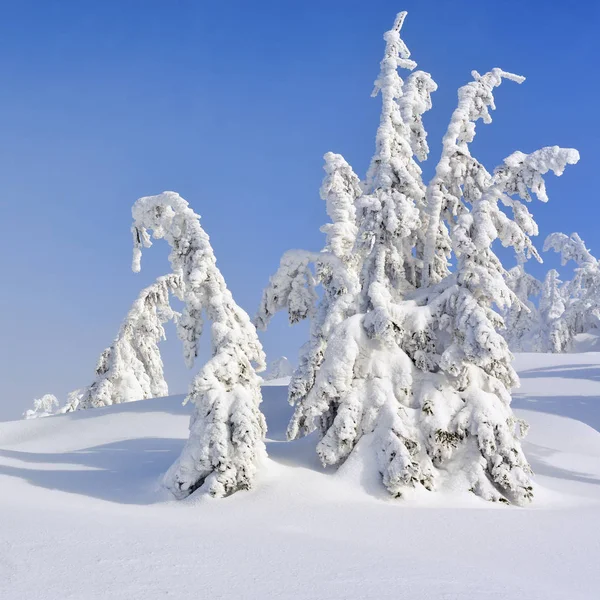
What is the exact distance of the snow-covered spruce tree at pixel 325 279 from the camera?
46.8ft

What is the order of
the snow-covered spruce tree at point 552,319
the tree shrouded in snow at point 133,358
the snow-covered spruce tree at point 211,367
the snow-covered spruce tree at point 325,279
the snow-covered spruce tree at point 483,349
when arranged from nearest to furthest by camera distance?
the snow-covered spruce tree at point 211,367, the snow-covered spruce tree at point 483,349, the snow-covered spruce tree at point 325,279, the tree shrouded in snow at point 133,358, the snow-covered spruce tree at point 552,319

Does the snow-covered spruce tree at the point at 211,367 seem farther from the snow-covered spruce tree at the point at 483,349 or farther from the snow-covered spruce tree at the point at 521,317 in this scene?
the snow-covered spruce tree at the point at 521,317

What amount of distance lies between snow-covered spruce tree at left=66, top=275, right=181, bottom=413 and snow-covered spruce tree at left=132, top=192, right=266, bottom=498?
7.79m

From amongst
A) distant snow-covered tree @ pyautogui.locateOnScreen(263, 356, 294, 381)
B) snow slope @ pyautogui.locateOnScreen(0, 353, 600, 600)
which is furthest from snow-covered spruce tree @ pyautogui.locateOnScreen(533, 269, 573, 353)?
snow slope @ pyautogui.locateOnScreen(0, 353, 600, 600)

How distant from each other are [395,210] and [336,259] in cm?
180

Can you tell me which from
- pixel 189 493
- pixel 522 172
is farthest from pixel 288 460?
pixel 522 172

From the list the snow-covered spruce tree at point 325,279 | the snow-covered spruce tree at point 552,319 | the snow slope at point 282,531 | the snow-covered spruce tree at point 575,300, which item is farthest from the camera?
the snow-covered spruce tree at point 552,319

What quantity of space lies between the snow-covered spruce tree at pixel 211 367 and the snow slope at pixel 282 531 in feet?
1.57

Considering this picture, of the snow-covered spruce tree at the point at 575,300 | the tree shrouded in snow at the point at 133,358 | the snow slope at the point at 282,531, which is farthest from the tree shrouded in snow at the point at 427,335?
the snow-covered spruce tree at the point at 575,300

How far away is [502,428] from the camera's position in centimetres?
1162

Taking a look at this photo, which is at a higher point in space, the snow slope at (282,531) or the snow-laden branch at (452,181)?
the snow-laden branch at (452,181)

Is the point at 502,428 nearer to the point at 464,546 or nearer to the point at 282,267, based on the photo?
the point at 464,546

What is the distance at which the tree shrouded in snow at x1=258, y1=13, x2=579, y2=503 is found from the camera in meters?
11.6

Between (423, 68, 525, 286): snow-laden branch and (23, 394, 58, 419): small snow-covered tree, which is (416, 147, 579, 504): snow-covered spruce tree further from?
(23, 394, 58, 419): small snow-covered tree
